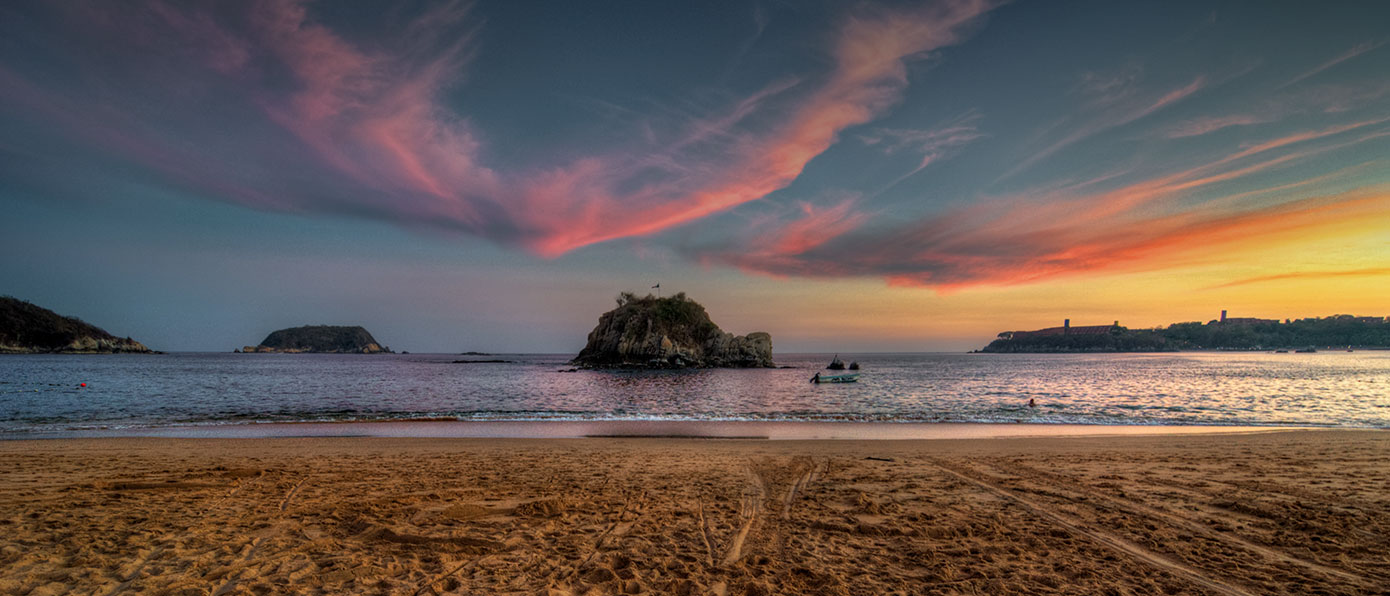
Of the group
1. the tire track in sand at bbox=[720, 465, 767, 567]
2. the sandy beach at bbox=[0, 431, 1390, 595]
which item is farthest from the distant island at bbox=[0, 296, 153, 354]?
the tire track in sand at bbox=[720, 465, 767, 567]

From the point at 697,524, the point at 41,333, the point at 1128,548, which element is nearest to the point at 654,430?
the point at 697,524

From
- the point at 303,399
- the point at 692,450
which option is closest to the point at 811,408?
the point at 692,450

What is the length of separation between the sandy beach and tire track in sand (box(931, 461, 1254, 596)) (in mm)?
36

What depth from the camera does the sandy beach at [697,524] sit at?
5.47 metres

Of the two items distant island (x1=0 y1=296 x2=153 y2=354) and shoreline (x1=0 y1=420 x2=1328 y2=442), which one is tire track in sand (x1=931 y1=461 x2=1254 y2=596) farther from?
distant island (x1=0 y1=296 x2=153 y2=354)

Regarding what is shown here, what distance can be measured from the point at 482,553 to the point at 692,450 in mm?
9003

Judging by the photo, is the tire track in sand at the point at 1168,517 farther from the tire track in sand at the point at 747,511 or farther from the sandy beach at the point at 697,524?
the tire track in sand at the point at 747,511

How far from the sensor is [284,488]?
30.5 feet

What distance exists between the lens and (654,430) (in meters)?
20.1

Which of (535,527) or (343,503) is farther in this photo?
(343,503)

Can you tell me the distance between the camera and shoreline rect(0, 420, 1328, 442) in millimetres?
18172

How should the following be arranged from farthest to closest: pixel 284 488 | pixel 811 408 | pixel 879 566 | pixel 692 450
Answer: pixel 811 408, pixel 692 450, pixel 284 488, pixel 879 566

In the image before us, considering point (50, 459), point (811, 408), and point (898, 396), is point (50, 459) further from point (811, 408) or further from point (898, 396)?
point (898, 396)

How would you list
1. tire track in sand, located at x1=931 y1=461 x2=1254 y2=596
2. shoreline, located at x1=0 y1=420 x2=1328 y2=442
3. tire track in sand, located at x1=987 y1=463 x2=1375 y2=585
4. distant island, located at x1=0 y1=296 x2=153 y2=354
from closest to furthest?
tire track in sand, located at x1=931 y1=461 x2=1254 y2=596, tire track in sand, located at x1=987 y1=463 x2=1375 y2=585, shoreline, located at x1=0 y1=420 x2=1328 y2=442, distant island, located at x1=0 y1=296 x2=153 y2=354
